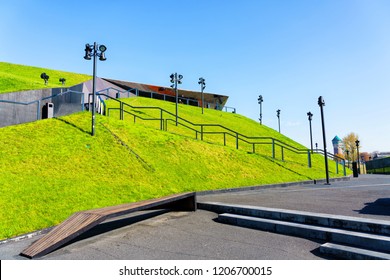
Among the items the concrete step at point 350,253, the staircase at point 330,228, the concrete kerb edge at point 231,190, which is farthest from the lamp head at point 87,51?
the concrete step at point 350,253

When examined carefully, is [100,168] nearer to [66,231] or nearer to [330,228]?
[66,231]

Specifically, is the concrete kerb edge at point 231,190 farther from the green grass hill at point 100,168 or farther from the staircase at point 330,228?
the staircase at point 330,228

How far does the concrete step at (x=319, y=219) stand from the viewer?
4695 millimetres

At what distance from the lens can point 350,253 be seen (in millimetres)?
3969

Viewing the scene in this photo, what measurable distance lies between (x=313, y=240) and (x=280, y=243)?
65 centimetres

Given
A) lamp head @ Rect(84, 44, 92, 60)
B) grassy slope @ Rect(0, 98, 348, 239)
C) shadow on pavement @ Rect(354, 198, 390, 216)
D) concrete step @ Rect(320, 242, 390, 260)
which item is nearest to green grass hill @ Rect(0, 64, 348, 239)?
grassy slope @ Rect(0, 98, 348, 239)

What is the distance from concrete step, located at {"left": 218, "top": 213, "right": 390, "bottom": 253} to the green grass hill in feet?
13.5

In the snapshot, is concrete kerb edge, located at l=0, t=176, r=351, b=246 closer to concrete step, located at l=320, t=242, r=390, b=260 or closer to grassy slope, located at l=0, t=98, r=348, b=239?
grassy slope, located at l=0, t=98, r=348, b=239

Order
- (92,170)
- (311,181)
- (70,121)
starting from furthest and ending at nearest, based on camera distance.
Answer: (311,181)
(70,121)
(92,170)
